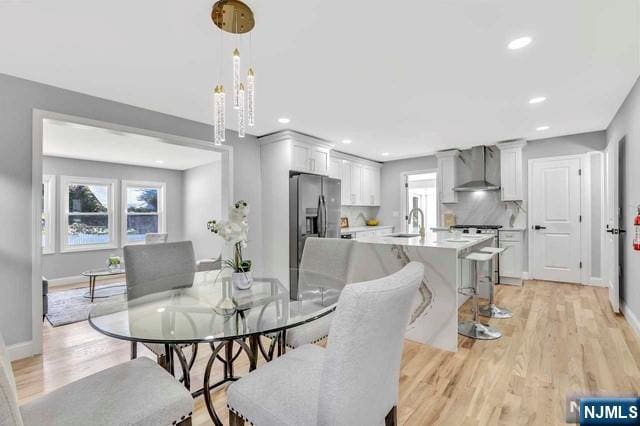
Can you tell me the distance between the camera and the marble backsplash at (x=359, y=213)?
647cm

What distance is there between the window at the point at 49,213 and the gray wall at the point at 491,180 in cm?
650

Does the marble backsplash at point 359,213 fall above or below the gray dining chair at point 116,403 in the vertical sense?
above

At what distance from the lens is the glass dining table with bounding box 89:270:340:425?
4.25ft

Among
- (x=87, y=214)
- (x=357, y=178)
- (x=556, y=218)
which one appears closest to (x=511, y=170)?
(x=556, y=218)

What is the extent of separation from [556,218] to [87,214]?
857 centimetres

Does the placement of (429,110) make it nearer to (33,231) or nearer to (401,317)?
(401,317)

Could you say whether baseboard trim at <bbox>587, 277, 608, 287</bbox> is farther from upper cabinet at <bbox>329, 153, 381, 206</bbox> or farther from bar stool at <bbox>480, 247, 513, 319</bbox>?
upper cabinet at <bbox>329, 153, 381, 206</bbox>

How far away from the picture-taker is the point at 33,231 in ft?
8.51

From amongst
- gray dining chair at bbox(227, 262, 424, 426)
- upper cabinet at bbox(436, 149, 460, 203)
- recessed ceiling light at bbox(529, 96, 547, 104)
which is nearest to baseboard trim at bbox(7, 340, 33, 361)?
gray dining chair at bbox(227, 262, 424, 426)

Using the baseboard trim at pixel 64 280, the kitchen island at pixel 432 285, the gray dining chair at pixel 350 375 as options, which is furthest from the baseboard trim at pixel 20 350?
the baseboard trim at pixel 64 280

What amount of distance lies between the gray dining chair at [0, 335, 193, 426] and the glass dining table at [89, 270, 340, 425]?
168mm

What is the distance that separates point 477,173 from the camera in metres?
5.61

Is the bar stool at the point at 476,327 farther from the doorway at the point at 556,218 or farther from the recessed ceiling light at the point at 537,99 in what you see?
the doorway at the point at 556,218

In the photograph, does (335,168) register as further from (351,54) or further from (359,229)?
(351,54)
